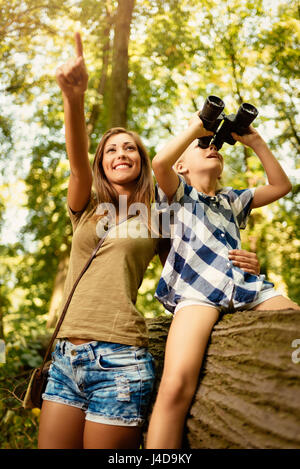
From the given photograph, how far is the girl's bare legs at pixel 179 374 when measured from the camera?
1537 millimetres

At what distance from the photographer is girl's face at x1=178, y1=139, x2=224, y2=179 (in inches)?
88.5

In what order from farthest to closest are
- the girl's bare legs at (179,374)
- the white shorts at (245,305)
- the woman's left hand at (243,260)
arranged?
1. the woman's left hand at (243,260)
2. the white shorts at (245,305)
3. the girl's bare legs at (179,374)

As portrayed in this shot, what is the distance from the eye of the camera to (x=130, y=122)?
30.5ft

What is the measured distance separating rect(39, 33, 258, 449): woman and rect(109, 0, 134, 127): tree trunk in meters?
3.14

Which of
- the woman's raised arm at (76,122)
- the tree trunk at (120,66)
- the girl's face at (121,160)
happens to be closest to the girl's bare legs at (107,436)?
the woman's raised arm at (76,122)

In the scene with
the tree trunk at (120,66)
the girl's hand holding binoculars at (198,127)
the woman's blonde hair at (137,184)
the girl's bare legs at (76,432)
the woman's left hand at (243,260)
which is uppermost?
the tree trunk at (120,66)

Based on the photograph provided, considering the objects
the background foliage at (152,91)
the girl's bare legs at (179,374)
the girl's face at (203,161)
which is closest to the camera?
the girl's bare legs at (179,374)

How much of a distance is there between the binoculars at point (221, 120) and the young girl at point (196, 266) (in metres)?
0.05

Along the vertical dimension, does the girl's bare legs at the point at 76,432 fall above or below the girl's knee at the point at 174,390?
below

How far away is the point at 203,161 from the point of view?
2.26m

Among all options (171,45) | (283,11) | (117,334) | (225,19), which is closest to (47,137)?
(171,45)

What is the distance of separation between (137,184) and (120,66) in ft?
11.7

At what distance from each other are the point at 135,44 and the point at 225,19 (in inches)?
76.4

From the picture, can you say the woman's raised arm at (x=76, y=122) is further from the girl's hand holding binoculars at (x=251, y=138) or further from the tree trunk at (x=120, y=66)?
the tree trunk at (x=120, y=66)
